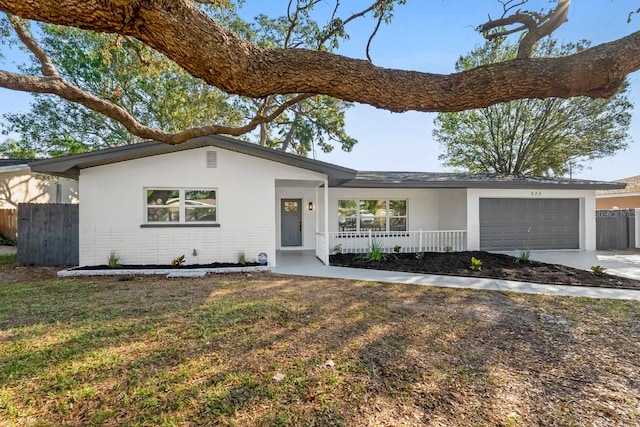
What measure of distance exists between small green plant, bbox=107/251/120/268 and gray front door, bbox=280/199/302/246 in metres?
6.09

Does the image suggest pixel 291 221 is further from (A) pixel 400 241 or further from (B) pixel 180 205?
(B) pixel 180 205

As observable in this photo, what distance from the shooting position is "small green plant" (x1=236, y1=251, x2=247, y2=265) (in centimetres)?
914

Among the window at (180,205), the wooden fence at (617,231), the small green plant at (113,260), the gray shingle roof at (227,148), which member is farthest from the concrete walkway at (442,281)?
the wooden fence at (617,231)

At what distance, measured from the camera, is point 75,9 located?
209 cm

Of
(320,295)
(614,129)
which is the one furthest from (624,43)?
(614,129)

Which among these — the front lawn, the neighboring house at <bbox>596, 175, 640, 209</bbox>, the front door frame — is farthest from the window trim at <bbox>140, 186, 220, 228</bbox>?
the neighboring house at <bbox>596, 175, 640, 209</bbox>

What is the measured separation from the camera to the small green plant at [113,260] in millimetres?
8641

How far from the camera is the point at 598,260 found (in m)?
10.3

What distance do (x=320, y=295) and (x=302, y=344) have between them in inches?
91.9

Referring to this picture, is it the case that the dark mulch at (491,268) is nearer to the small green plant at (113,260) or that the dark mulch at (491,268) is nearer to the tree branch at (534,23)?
the tree branch at (534,23)

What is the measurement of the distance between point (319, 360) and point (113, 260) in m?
7.70

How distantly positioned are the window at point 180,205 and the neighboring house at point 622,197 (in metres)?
23.6

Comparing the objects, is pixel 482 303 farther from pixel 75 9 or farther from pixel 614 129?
pixel 614 129

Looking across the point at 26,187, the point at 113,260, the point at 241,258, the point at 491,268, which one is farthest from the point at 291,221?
the point at 26,187
